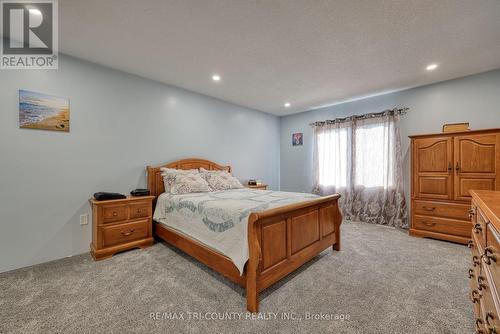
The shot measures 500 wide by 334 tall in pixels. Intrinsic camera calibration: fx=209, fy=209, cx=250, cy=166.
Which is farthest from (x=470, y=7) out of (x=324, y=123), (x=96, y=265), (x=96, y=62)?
(x=96, y=265)

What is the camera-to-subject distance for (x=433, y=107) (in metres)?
3.60

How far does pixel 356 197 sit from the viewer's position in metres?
4.38

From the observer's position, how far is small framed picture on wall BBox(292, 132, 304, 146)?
17.8 ft

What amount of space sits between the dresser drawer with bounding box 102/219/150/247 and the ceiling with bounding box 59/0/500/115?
2220 mm

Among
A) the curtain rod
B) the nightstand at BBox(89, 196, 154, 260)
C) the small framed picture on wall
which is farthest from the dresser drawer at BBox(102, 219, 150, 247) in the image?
the curtain rod

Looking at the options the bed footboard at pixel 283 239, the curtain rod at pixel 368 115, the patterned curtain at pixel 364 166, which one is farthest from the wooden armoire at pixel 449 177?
the bed footboard at pixel 283 239

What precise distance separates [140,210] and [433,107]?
5016 mm

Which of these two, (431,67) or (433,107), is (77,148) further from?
(433,107)

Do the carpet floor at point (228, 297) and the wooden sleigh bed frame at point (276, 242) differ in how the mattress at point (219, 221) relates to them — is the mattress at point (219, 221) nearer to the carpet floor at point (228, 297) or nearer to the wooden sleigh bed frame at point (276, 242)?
the wooden sleigh bed frame at point (276, 242)

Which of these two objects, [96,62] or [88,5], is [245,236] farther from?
[96,62]

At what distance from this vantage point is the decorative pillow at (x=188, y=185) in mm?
3137

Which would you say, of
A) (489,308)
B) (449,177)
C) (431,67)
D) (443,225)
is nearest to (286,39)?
(431,67)

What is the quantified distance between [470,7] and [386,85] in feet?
6.00

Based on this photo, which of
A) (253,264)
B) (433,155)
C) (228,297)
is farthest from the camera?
(433,155)
